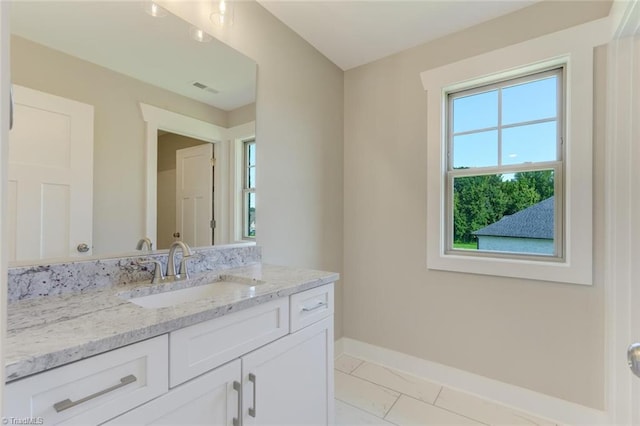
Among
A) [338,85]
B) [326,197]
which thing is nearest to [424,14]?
[338,85]

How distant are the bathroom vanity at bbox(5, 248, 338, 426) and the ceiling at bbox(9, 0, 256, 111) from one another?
0.91 m

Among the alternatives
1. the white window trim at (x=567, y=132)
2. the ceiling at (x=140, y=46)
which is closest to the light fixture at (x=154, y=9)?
the ceiling at (x=140, y=46)

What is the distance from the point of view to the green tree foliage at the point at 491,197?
183 centimetres

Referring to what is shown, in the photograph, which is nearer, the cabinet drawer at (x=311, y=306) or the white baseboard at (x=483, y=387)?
the cabinet drawer at (x=311, y=306)

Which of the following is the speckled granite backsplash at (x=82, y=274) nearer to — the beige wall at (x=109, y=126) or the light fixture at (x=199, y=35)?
the beige wall at (x=109, y=126)

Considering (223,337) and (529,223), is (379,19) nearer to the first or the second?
(529,223)

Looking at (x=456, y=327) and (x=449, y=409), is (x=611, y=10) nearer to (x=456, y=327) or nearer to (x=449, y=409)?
(x=456, y=327)

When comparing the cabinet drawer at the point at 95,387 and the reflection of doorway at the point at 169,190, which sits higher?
the reflection of doorway at the point at 169,190

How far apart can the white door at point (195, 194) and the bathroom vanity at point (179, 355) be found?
24 centimetres

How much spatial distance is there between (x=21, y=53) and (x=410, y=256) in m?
2.24

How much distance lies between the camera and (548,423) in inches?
66.4

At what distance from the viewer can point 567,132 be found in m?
1.66

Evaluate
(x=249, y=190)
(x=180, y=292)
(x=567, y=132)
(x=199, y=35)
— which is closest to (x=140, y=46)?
(x=199, y=35)

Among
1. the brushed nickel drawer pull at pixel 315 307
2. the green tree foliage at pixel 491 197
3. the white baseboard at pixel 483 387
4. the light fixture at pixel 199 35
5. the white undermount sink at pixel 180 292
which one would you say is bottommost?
the white baseboard at pixel 483 387
